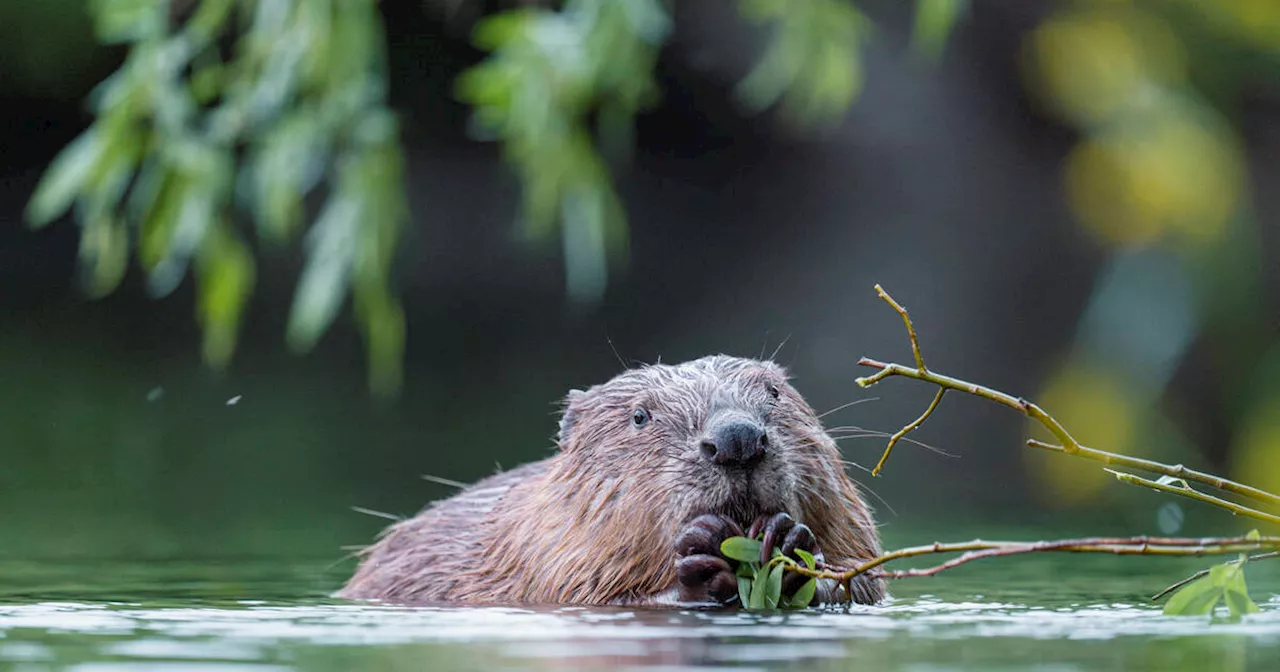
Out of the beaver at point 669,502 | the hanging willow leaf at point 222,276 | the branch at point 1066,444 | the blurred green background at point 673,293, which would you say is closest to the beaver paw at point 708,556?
the beaver at point 669,502

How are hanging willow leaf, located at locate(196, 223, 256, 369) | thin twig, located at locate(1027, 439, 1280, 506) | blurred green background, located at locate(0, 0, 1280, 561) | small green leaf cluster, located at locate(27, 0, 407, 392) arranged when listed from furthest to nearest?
1. blurred green background, located at locate(0, 0, 1280, 561)
2. hanging willow leaf, located at locate(196, 223, 256, 369)
3. small green leaf cluster, located at locate(27, 0, 407, 392)
4. thin twig, located at locate(1027, 439, 1280, 506)

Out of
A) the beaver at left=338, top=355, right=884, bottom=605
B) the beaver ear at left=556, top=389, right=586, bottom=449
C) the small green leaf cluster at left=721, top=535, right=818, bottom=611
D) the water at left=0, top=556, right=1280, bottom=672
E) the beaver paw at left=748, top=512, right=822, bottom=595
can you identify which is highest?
the beaver ear at left=556, top=389, right=586, bottom=449

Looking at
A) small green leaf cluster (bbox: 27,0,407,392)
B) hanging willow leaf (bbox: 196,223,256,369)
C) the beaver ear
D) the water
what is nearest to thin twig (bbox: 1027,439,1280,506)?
the water

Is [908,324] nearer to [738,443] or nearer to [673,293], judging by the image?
[738,443]

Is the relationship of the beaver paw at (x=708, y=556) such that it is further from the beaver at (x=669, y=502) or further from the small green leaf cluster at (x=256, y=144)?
the small green leaf cluster at (x=256, y=144)

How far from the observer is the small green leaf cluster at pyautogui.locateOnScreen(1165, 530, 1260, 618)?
89.4 inches

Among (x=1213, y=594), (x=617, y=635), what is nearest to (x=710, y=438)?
(x=617, y=635)

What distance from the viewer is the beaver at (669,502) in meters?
2.68

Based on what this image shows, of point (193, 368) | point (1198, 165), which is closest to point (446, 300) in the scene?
point (193, 368)

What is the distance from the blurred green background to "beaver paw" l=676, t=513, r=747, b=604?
236 centimetres

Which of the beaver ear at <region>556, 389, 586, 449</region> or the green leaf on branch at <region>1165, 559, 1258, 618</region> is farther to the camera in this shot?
the beaver ear at <region>556, 389, 586, 449</region>

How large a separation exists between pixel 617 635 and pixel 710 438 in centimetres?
43

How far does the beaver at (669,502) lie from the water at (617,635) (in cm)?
11

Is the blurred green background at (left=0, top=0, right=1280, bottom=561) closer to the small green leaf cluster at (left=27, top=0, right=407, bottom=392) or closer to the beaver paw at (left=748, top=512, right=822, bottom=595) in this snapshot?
the small green leaf cluster at (left=27, top=0, right=407, bottom=392)
